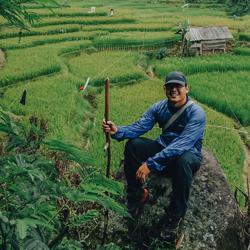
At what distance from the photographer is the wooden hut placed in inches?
616

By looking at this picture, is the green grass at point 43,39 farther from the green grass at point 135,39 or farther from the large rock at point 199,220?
the large rock at point 199,220

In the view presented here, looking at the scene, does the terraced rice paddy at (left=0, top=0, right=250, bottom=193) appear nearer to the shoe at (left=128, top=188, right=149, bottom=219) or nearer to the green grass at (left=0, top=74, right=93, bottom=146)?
the green grass at (left=0, top=74, right=93, bottom=146)

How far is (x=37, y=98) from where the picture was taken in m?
9.73

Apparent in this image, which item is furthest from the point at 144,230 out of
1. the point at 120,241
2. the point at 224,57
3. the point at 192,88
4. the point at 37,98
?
the point at 224,57

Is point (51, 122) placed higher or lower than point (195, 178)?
lower

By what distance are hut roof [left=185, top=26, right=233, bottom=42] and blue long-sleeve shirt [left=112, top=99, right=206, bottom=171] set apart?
444 inches

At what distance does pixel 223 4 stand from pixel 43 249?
1236 inches

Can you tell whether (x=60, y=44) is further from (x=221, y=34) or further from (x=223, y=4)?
(x=223, y=4)

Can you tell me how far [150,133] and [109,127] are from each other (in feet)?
12.4

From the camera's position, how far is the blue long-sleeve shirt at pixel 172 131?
4.16m

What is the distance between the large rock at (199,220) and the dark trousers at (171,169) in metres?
0.18

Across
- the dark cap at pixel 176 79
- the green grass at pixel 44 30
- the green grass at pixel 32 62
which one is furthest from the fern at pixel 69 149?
the green grass at pixel 44 30

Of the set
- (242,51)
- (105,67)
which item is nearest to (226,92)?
(105,67)

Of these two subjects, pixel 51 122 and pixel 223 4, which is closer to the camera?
pixel 51 122
